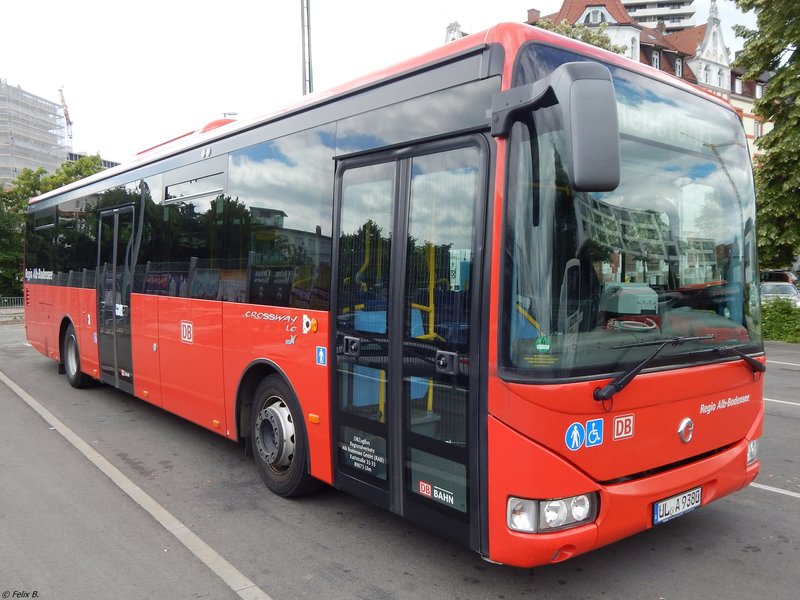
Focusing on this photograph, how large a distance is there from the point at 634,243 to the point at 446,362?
123cm

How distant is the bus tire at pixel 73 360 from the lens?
10250 mm

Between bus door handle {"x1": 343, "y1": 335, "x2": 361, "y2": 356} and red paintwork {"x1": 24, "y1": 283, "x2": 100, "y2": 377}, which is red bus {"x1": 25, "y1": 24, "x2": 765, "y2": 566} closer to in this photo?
bus door handle {"x1": 343, "y1": 335, "x2": 361, "y2": 356}

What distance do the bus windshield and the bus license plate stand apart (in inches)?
30.3

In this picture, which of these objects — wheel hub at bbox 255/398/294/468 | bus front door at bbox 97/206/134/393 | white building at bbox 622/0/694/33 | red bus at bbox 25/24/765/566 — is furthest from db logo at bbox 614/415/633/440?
white building at bbox 622/0/694/33

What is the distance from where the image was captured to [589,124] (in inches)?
117

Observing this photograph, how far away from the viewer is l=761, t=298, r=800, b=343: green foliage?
18.4 m

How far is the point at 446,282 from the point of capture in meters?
3.71

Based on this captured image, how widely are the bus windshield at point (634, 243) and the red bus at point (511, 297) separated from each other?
13 mm

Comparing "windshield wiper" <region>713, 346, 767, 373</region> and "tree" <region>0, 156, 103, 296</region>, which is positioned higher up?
"tree" <region>0, 156, 103, 296</region>

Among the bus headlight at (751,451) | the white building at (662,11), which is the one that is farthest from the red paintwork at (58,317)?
the white building at (662,11)

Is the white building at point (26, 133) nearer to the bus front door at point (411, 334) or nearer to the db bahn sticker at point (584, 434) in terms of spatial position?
the bus front door at point (411, 334)

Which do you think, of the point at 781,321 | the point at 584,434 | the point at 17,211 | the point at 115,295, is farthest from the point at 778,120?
the point at 17,211

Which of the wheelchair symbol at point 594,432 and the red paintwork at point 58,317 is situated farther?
the red paintwork at point 58,317

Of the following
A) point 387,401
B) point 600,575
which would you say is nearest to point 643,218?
point 387,401
